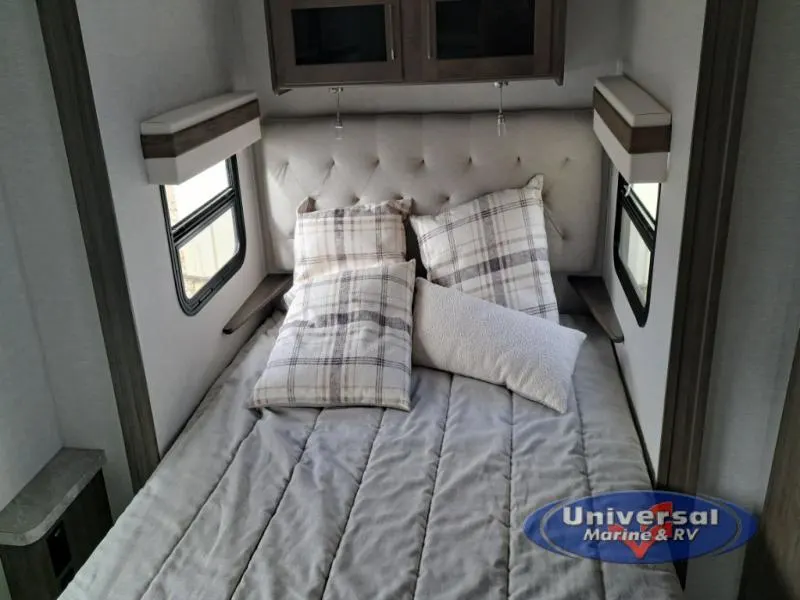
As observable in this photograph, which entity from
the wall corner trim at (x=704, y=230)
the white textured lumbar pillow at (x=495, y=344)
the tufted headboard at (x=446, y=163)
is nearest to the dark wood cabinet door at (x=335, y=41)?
the tufted headboard at (x=446, y=163)

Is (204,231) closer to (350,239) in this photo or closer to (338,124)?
(350,239)

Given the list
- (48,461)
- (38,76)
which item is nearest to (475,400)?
(48,461)

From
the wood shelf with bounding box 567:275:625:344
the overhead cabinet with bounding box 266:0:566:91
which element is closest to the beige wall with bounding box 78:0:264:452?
the overhead cabinet with bounding box 266:0:566:91

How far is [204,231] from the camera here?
239 centimetres

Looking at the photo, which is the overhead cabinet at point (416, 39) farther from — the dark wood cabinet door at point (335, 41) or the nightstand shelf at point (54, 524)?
the nightstand shelf at point (54, 524)

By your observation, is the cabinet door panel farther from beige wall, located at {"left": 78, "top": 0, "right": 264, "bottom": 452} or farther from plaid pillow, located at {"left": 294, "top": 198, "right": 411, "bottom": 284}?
beige wall, located at {"left": 78, "top": 0, "right": 264, "bottom": 452}

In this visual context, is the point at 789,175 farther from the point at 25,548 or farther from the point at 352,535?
the point at 25,548

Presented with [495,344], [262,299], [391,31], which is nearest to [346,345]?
[495,344]

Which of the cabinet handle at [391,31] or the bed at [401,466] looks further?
the cabinet handle at [391,31]

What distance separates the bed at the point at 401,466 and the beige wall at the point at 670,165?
5.3 inches

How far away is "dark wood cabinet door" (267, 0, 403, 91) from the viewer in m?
2.28

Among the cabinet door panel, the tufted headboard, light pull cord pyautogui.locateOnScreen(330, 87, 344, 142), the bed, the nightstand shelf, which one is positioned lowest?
the nightstand shelf

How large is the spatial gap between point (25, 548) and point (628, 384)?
168cm

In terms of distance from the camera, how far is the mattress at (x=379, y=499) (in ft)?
4.89
